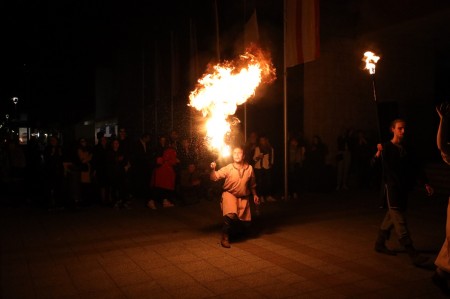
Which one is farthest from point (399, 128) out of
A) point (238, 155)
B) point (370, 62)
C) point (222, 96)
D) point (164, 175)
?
point (164, 175)

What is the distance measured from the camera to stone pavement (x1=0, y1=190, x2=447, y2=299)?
5.17 m

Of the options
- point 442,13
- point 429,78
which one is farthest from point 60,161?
point 429,78

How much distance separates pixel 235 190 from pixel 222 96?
6.59 ft

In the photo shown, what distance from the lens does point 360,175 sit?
13.8 metres

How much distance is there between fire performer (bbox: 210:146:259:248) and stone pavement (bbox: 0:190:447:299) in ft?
1.48

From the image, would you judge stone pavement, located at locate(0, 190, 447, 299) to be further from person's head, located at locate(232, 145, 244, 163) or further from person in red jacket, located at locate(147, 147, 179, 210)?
person's head, located at locate(232, 145, 244, 163)

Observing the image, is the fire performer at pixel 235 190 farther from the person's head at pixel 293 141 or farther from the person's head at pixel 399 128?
the person's head at pixel 293 141

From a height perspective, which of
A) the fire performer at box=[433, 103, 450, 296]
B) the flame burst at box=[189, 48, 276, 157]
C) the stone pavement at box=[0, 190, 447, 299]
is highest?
the flame burst at box=[189, 48, 276, 157]

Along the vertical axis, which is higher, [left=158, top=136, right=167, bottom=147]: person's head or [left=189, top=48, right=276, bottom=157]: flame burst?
[left=189, top=48, right=276, bottom=157]: flame burst

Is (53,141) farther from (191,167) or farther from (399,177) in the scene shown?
(399,177)

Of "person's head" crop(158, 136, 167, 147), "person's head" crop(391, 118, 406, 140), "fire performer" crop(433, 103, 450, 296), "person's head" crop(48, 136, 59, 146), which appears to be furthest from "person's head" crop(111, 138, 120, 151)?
"fire performer" crop(433, 103, 450, 296)

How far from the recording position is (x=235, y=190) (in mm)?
7281

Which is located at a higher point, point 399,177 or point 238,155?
point 238,155

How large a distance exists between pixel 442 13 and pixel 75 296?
11.6 meters
